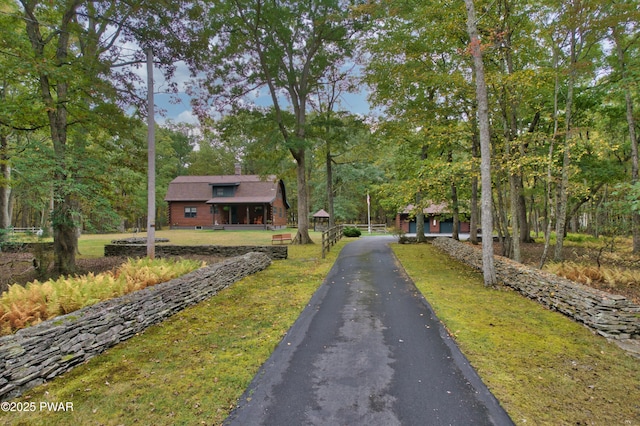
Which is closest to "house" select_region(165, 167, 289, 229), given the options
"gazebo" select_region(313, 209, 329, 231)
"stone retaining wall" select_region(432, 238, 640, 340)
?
"gazebo" select_region(313, 209, 329, 231)

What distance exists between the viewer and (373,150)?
23250 millimetres

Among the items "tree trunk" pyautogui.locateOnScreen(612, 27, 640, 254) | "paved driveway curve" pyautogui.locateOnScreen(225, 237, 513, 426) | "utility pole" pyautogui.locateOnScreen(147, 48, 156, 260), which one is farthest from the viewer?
"tree trunk" pyautogui.locateOnScreen(612, 27, 640, 254)

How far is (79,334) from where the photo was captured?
4.85 m

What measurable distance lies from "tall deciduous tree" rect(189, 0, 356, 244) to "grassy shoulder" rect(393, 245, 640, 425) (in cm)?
1446

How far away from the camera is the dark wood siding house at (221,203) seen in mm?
37384

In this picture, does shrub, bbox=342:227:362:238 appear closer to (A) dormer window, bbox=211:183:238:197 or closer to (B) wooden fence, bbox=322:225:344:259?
(B) wooden fence, bbox=322:225:344:259

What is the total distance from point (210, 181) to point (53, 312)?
36.1 m

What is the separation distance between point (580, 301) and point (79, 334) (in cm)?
930

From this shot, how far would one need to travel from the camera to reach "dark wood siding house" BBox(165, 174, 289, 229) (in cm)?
3738

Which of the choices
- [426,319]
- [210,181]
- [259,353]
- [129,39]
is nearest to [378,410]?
[259,353]

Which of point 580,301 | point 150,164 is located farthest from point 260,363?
point 150,164

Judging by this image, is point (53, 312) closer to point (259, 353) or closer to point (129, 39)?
point (259, 353)

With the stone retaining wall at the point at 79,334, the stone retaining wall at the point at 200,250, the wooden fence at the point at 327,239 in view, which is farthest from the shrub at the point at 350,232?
the stone retaining wall at the point at 79,334

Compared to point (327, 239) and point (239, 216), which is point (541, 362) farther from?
point (239, 216)
